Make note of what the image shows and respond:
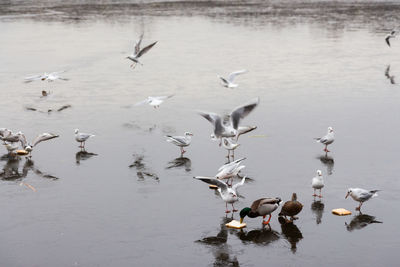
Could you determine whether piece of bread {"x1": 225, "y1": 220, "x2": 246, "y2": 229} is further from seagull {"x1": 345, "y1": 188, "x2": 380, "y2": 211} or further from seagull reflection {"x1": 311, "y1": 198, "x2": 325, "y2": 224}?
seagull {"x1": 345, "y1": 188, "x2": 380, "y2": 211}

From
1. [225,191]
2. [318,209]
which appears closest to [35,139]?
[225,191]

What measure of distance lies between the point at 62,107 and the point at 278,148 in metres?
10.9

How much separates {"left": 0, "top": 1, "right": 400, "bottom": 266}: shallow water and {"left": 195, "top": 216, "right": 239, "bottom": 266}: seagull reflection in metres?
0.04

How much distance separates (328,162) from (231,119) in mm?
3271

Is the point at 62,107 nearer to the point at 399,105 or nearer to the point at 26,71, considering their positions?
the point at 26,71

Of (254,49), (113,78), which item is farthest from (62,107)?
(254,49)

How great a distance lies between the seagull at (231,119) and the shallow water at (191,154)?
35.2 inches

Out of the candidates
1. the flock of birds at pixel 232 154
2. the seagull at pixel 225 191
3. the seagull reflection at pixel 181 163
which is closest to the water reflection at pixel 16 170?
the flock of birds at pixel 232 154

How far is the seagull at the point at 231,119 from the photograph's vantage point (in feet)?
61.8

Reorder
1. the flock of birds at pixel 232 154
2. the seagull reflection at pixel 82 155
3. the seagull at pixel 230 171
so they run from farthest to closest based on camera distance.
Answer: the seagull reflection at pixel 82 155
the seagull at pixel 230 171
the flock of birds at pixel 232 154

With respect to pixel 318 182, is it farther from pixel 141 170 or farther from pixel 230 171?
pixel 141 170

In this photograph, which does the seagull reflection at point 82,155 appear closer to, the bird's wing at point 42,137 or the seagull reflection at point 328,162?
the bird's wing at point 42,137

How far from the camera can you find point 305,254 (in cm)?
1317

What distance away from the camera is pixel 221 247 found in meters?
13.6
